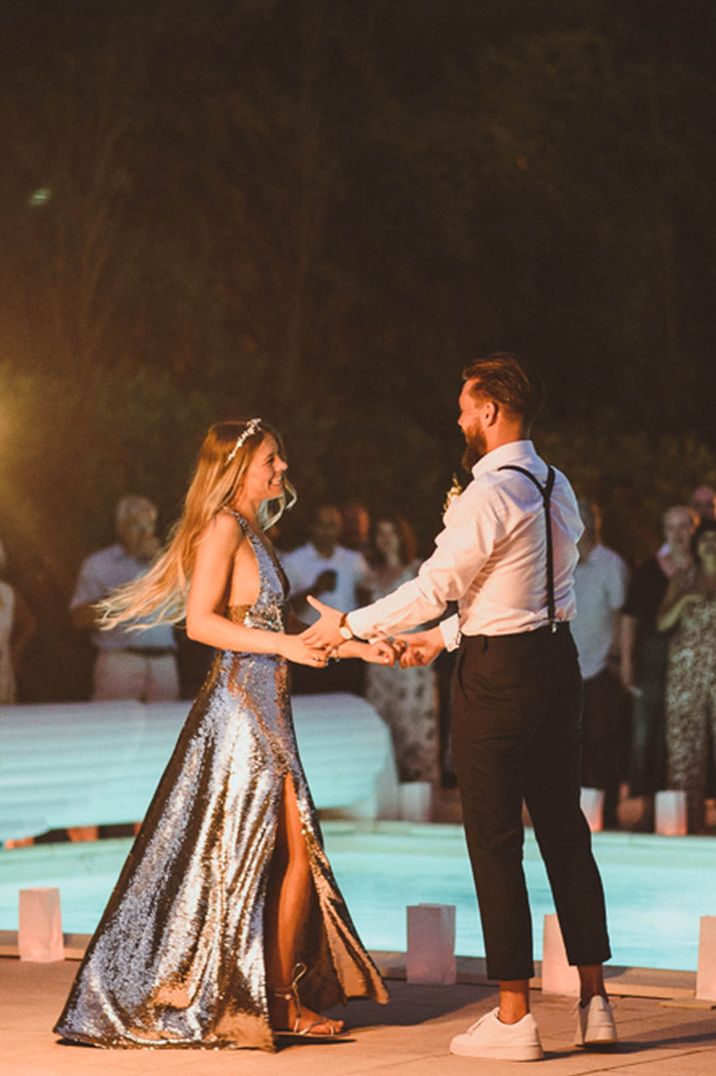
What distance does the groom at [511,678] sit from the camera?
22.2 feet

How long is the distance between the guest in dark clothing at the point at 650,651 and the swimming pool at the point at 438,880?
2.93ft

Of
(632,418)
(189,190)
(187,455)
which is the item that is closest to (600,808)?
(187,455)

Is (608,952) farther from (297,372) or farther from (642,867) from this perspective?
(297,372)

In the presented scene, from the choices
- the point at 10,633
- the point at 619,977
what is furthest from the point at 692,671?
the point at 619,977

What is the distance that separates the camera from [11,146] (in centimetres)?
2677

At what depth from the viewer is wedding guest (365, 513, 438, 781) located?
14.8 metres

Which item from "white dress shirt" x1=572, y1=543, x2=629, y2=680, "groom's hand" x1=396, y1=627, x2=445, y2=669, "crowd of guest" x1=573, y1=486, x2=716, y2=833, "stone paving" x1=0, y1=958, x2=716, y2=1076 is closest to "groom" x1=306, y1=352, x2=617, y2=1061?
"stone paving" x1=0, y1=958, x2=716, y2=1076

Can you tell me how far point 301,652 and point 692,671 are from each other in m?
6.80

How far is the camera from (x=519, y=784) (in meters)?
6.88

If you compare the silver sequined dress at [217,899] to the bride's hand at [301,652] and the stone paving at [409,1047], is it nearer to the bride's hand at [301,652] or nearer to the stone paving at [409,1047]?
the stone paving at [409,1047]

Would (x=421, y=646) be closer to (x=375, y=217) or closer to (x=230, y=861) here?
(x=230, y=861)

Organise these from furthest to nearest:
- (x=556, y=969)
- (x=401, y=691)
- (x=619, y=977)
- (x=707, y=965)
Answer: (x=401, y=691)
(x=619, y=977)
(x=556, y=969)
(x=707, y=965)

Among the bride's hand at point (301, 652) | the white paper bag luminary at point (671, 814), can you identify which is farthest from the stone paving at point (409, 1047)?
the white paper bag luminary at point (671, 814)

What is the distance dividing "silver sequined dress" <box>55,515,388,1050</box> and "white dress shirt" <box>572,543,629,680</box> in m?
6.30
